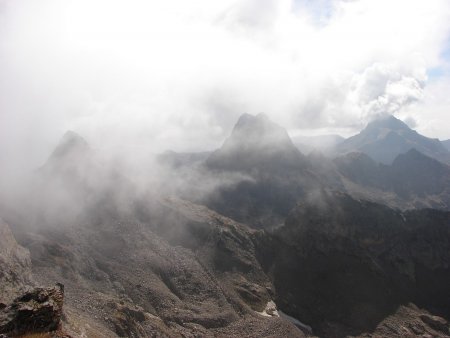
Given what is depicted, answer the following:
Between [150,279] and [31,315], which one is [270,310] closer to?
[150,279]

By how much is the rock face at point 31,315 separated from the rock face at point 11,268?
29817 mm

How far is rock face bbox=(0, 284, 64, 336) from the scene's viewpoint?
38375mm

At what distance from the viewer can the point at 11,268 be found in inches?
3846

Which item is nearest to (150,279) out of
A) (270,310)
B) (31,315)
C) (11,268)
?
(270,310)

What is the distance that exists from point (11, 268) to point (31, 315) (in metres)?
68.6

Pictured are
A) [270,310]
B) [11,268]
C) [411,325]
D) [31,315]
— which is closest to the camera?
[31,315]

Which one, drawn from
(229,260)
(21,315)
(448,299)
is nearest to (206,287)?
(229,260)

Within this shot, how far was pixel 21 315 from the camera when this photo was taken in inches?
1570

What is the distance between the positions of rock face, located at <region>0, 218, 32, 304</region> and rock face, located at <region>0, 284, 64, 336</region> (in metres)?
29.8

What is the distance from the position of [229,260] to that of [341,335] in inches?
2446

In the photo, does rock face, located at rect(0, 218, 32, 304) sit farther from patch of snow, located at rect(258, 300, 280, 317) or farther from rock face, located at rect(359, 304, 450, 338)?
rock face, located at rect(359, 304, 450, 338)

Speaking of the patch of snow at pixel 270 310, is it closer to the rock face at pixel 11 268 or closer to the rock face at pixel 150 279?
the rock face at pixel 150 279

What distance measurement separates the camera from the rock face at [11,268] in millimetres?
86412

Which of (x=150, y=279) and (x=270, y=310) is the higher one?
(x=150, y=279)
